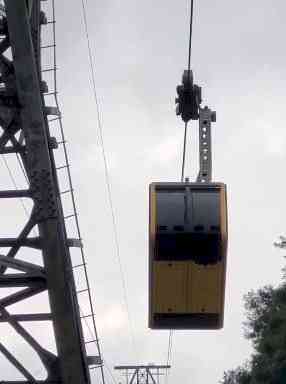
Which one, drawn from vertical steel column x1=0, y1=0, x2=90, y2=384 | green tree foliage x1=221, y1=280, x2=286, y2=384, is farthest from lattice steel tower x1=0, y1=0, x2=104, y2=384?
green tree foliage x1=221, y1=280, x2=286, y2=384

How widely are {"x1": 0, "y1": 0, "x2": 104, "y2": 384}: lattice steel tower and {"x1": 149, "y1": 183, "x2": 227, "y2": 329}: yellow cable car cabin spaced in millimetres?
2022

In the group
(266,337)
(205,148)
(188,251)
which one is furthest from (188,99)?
(266,337)

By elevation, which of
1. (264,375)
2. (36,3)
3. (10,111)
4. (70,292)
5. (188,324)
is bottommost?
(188,324)

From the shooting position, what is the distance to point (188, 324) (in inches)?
393

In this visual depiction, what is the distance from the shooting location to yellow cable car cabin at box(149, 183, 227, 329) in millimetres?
9047

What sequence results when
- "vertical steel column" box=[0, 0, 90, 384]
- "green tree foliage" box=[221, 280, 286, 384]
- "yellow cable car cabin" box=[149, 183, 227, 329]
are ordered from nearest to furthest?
"yellow cable car cabin" box=[149, 183, 227, 329] → "vertical steel column" box=[0, 0, 90, 384] → "green tree foliage" box=[221, 280, 286, 384]

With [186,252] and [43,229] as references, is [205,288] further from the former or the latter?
[43,229]

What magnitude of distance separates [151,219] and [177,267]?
75 centimetres

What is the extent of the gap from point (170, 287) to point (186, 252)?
21.8 inches

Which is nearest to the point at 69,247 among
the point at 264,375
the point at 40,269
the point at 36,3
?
the point at 40,269

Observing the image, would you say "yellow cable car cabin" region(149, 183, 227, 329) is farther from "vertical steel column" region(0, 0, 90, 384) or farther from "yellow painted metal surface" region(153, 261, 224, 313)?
"vertical steel column" region(0, 0, 90, 384)

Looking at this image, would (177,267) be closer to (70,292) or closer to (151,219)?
(151,219)

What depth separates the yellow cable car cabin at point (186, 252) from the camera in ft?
29.7

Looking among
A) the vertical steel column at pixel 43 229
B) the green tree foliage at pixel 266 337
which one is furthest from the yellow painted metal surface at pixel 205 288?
the green tree foliage at pixel 266 337
